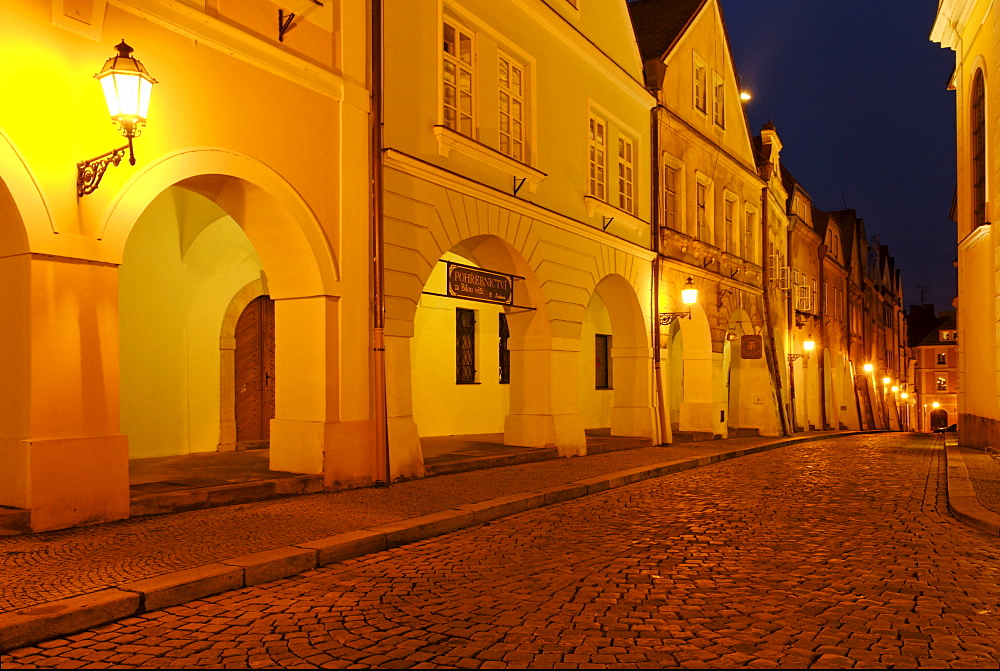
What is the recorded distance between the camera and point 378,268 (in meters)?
10.7

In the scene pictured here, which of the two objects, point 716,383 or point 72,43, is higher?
point 72,43

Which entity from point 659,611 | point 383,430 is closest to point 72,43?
point 383,430

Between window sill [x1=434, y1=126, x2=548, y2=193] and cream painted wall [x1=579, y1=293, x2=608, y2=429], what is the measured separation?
8094 millimetres

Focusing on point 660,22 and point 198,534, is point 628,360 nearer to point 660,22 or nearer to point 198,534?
point 660,22

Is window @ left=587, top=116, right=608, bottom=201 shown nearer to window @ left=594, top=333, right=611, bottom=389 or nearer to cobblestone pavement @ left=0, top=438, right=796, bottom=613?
window @ left=594, top=333, right=611, bottom=389

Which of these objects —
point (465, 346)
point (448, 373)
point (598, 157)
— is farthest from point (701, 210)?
point (448, 373)

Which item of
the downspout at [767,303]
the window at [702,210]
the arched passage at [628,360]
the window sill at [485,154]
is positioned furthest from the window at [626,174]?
the downspout at [767,303]

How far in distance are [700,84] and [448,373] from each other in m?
10.2

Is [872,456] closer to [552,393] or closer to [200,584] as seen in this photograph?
[552,393]

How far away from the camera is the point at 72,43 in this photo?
7473 mm

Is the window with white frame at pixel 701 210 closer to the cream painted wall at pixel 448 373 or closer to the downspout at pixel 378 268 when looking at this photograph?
the cream painted wall at pixel 448 373

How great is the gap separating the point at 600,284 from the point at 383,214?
7697mm

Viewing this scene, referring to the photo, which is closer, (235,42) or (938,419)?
(235,42)

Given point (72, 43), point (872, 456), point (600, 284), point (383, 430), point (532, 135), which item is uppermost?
point (532, 135)
